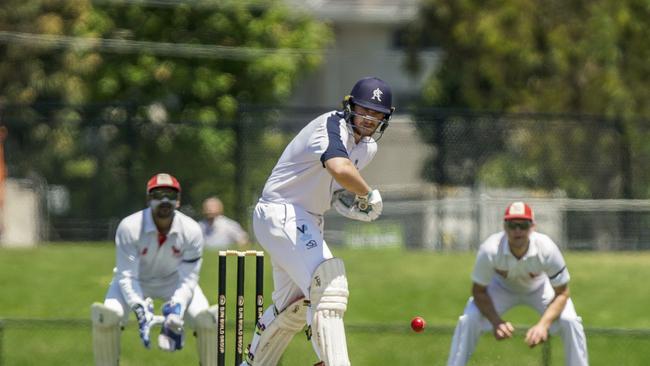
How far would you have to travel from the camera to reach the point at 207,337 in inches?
390

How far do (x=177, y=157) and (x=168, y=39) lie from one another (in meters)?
5.52

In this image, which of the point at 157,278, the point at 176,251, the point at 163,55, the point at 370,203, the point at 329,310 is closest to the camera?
the point at 329,310

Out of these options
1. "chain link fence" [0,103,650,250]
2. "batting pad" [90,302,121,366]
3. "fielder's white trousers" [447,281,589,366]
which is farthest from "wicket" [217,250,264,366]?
"chain link fence" [0,103,650,250]

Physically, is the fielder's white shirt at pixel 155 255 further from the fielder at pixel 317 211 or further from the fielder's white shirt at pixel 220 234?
the fielder's white shirt at pixel 220 234

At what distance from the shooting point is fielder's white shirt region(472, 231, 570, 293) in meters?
9.97

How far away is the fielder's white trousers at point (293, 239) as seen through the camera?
771cm

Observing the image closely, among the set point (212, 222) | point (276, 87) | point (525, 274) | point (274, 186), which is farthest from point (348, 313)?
point (276, 87)

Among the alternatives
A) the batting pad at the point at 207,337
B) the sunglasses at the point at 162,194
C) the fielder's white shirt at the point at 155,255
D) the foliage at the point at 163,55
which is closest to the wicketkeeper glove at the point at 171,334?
the fielder's white shirt at the point at 155,255

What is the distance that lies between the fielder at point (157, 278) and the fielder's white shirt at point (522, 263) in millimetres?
2032

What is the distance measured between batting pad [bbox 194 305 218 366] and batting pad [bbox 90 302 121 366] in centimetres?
65

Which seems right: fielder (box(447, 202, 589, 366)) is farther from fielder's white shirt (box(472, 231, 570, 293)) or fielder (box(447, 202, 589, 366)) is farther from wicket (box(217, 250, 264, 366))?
wicket (box(217, 250, 264, 366))

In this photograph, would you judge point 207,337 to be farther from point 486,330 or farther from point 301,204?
point 301,204

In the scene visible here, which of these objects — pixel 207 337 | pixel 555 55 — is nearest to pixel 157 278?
pixel 207 337

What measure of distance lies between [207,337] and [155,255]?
0.74 metres
